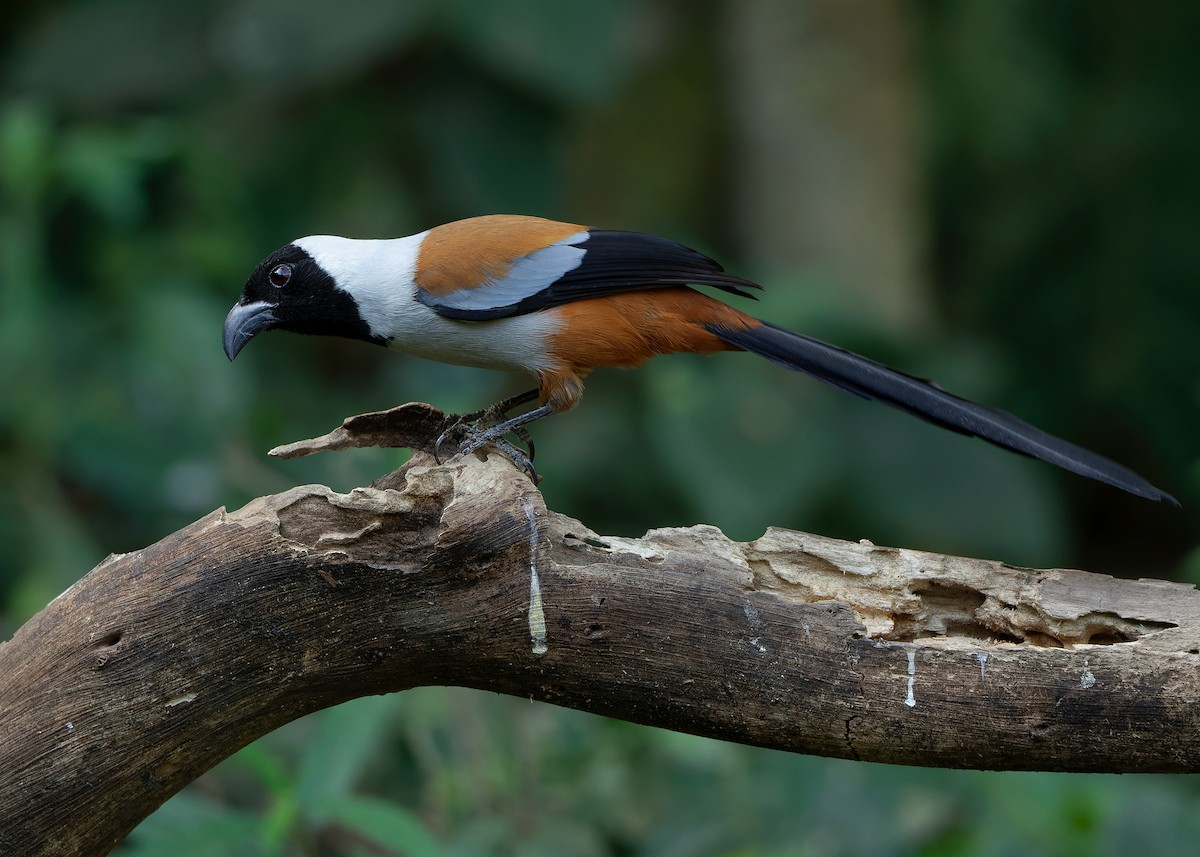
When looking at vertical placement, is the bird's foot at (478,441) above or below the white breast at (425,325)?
below

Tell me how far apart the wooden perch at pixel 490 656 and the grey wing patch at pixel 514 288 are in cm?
102

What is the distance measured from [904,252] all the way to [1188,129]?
82.6 inches

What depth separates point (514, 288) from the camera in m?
3.80

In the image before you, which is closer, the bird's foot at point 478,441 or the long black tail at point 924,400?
the long black tail at point 924,400

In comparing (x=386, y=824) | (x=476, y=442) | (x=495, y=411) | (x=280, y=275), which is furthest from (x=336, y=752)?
(x=280, y=275)

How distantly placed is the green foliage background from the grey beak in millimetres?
799

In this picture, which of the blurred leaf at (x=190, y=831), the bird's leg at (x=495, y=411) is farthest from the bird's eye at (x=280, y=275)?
the blurred leaf at (x=190, y=831)

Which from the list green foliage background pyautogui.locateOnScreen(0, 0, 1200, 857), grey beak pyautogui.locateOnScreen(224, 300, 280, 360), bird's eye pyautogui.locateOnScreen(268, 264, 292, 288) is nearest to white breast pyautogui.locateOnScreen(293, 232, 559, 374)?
bird's eye pyautogui.locateOnScreen(268, 264, 292, 288)

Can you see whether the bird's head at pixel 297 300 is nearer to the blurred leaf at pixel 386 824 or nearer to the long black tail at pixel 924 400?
the long black tail at pixel 924 400

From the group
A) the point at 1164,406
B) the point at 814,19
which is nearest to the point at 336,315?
the point at 814,19

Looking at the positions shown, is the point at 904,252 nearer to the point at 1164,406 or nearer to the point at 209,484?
the point at 1164,406

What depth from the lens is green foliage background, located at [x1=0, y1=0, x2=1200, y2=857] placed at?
13.7 feet

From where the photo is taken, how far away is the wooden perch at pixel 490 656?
2717 millimetres

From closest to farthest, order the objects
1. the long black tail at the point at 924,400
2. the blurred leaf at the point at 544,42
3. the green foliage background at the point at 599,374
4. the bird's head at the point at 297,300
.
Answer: the long black tail at the point at 924,400 < the bird's head at the point at 297,300 < the green foliage background at the point at 599,374 < the blurred leaf at the point at 544,42
